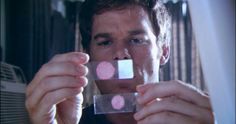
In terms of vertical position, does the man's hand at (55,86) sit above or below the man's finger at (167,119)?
above

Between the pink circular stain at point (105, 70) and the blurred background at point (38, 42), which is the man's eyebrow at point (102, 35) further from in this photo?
the blurred background at point (38, 42)

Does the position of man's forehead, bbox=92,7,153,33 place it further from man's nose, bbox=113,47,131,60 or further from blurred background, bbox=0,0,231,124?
blurred background, bbox=0,0,231,124

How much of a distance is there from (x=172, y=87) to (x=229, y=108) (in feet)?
0.58

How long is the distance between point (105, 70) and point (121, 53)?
8 centimetres

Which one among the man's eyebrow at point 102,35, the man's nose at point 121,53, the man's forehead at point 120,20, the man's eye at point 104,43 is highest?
the man's forehead at point 120,20

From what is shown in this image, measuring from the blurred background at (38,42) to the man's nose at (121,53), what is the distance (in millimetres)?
411

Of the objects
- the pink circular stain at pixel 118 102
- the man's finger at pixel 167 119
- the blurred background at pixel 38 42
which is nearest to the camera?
the man's finger at pixel 167 119

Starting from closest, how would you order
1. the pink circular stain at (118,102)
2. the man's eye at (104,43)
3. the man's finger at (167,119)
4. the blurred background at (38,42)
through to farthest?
the man's finger at (167,119) → the pink circular stain at (118,102) → the man's eye at (104,43) → the blurred background at (38,42)

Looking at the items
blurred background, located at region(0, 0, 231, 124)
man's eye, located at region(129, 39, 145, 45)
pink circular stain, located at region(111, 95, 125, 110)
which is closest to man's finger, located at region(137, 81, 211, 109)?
pink circular stain, located at region(111, 95, 125, 110)

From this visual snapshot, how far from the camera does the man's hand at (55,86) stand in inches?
16.7

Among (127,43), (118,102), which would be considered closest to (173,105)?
(118,102)

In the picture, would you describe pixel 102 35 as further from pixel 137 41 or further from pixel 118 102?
pixel 118 102

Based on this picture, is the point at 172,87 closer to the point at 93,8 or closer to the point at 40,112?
the point at 40,112

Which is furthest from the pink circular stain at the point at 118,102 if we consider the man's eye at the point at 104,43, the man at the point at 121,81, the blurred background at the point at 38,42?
the blurred background at the point at 38,42
